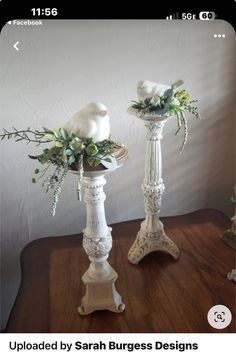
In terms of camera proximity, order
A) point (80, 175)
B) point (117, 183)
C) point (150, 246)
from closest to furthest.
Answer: point (80, 175) → point (150, 246) → point (117, 183)

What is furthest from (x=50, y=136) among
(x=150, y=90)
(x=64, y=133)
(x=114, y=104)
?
(x=114, y=104)

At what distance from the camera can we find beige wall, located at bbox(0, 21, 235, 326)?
0.69 m

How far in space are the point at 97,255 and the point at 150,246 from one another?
169 mm

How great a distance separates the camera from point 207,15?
1.63 feet

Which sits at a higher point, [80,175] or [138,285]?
[80,175]

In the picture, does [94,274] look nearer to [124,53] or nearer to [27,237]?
[27,237]

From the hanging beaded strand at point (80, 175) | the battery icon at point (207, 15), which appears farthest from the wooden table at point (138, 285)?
the battery icon at point (207, 15)

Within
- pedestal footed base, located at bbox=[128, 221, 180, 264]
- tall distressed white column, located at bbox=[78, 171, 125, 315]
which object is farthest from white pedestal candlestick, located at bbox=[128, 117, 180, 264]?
tall distressed white column, located at bbox=[78, 171, 125, 315]

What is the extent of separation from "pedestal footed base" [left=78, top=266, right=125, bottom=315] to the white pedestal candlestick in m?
0.12

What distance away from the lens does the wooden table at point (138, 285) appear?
557 mm

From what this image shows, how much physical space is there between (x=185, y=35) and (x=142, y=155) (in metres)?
0.29

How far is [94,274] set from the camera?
23.1 inches

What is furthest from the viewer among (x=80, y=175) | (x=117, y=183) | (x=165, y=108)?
(x=117, y=183)

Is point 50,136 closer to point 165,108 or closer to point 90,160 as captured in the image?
point 90,160
